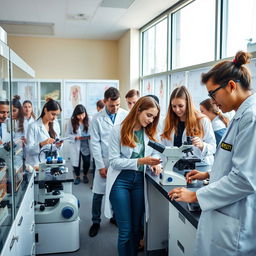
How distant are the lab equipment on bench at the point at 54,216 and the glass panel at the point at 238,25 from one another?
6.99ft

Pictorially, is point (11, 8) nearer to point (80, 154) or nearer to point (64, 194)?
point (80, 154)

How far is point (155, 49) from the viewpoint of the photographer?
492cm

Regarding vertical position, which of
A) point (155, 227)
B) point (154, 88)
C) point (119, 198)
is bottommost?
point (155, 227)

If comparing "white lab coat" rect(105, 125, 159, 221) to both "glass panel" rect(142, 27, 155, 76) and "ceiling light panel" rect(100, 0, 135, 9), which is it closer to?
"ceiling light panel" rect(100, 0, 135, 9)

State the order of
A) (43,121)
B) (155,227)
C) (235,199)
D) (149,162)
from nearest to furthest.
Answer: (235,199)
(149,162)
(155,227)
(43,121)

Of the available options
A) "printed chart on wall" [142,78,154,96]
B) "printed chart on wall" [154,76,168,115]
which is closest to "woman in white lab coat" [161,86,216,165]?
"printed chart on wall" [154,76,168,115]

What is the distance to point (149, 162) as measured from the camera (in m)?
1.85

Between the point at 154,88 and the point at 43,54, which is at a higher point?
the point at 43,54

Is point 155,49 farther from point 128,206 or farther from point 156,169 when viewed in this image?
point 128,206

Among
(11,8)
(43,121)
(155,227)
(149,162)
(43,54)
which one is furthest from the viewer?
(43,54)

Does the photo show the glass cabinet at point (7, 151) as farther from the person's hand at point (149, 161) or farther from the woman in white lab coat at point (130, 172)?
the person's hand at point (149, 161)

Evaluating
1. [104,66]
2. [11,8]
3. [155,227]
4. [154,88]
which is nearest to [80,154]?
[154,88]

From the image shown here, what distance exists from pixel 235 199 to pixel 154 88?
3.99 m

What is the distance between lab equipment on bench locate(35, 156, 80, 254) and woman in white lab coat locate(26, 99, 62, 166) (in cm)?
21
